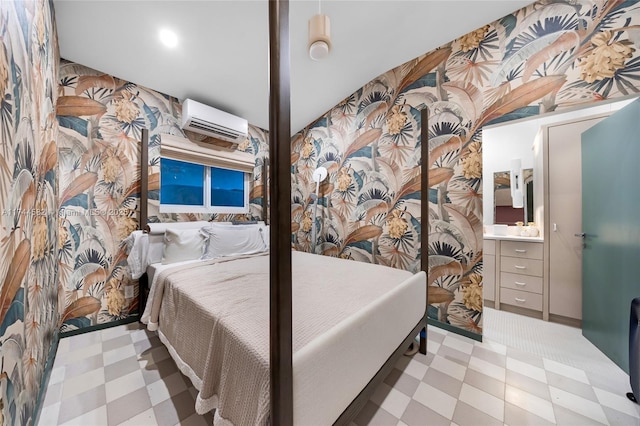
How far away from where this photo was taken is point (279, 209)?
72 cm

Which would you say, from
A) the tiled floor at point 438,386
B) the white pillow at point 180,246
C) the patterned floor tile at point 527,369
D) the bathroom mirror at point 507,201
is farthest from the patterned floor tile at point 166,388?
the bathroom mirror at point 507,201

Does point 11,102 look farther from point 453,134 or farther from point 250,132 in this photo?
point 453,134

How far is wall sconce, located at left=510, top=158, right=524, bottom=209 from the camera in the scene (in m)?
2.71

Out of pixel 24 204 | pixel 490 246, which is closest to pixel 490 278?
pixel 490 246

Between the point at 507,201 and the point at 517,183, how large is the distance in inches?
9.6

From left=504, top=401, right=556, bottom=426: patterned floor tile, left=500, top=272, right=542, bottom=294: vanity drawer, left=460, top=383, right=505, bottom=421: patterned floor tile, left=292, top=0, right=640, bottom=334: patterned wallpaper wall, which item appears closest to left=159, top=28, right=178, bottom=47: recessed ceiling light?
left=292, top=0, right=640, bottom=334: patterned wallpaper wall

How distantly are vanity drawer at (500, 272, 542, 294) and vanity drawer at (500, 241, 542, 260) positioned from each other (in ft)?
0.73

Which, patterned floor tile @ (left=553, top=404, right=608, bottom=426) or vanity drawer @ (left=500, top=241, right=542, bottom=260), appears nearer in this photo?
patterned floor tile @ (left=553, top=404, right=608, bottom=426)

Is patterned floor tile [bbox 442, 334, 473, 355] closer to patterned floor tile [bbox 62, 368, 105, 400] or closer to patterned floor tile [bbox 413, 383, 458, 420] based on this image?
patterned floor tile [bbox 413, 383, 458, 420]

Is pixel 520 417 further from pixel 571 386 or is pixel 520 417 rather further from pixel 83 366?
pixel 83 366

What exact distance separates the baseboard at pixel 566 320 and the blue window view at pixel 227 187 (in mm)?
3835

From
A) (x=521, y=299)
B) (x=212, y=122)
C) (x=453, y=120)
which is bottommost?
(x=521, y=299)

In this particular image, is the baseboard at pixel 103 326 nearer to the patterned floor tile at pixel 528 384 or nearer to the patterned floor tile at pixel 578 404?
the patterned floor tile at pixel 528 384

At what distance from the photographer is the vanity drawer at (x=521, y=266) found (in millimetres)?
2330
